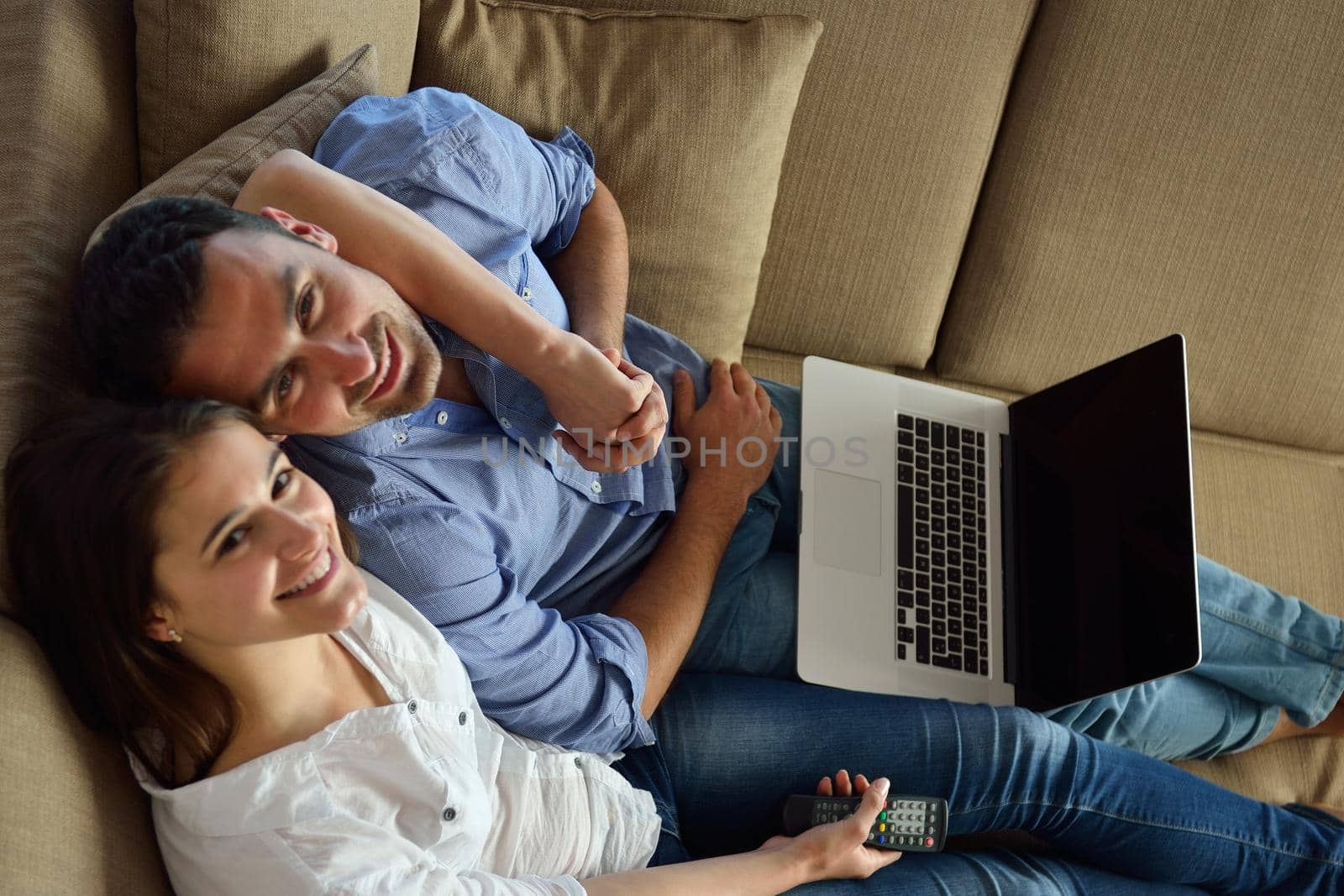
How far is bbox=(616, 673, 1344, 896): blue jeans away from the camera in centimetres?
134

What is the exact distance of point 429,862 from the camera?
100cm

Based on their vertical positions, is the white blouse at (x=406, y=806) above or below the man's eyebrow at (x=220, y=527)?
below

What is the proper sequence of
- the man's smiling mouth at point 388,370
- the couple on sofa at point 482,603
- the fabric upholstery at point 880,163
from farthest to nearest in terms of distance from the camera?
1. the fabric upholstery at point 880,163
2. the man's smiling mouth at point 388,370
3. the couple on sofa at point 482,603

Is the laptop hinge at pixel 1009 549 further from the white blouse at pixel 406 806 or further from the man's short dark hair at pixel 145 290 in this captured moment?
the man's short dark hair at pixel 145 290

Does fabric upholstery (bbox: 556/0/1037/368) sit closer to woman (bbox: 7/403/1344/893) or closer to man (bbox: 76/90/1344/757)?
man (bbox: 76/90/1344/757)

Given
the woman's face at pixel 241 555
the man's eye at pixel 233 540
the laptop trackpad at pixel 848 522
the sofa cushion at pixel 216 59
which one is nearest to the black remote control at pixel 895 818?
the laptop trackpad at pixel 848 522

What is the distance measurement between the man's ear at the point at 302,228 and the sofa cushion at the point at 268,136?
0.30ft

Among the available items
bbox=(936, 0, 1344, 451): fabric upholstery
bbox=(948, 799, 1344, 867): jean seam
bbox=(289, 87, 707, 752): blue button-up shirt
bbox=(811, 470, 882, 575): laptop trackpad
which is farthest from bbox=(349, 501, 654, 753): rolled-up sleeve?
bbox=(936, 0, 1344, 451): fabric upholstery

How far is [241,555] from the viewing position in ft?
3.02

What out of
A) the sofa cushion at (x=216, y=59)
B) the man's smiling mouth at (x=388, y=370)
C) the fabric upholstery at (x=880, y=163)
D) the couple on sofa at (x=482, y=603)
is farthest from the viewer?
the fabric upholstery at (x=880, y=163)

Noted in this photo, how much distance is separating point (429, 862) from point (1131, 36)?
4.86ft

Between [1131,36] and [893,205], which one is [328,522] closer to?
[893,205]

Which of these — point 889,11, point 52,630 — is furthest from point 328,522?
point 889,11

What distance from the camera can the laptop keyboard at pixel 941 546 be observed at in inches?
56.7
